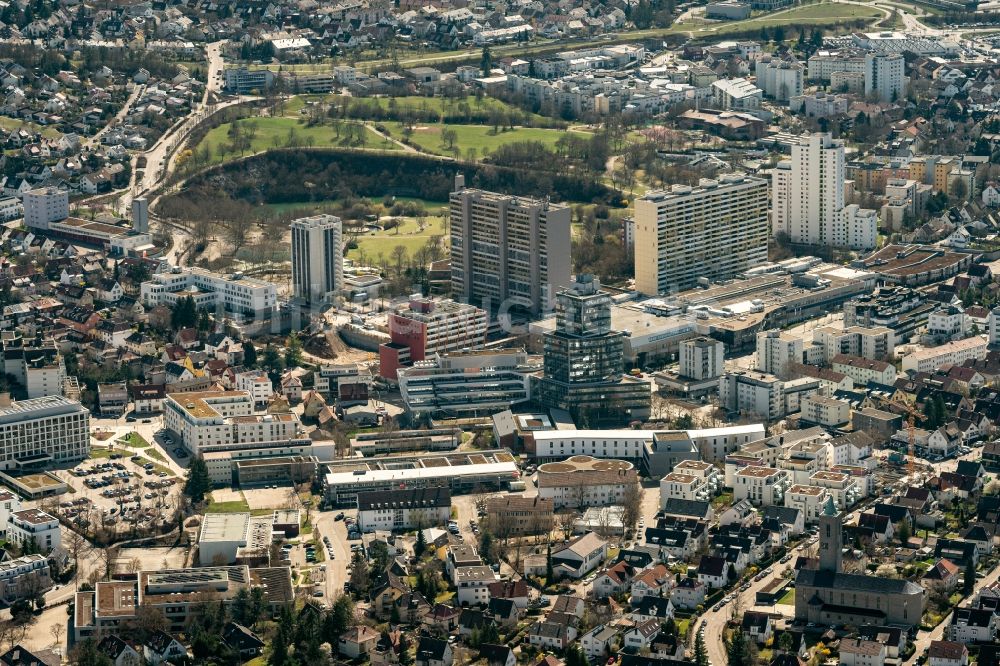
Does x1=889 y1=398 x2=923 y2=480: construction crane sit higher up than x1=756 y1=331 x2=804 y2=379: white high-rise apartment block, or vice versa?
x1=756 y1=331 x2=804 y2=379: white high-rise apartment block

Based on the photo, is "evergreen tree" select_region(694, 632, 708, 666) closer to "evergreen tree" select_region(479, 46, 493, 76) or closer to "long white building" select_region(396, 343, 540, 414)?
"long white building" select_region(396, 343, 540, 414)

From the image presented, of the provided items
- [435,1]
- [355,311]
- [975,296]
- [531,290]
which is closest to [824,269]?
[975,296]

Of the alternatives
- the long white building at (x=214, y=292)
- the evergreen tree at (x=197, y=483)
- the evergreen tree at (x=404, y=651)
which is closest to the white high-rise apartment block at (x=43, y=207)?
the long white building at (x=214, y=292)

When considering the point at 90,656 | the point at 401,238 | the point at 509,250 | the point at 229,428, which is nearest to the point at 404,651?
the point at 90,656

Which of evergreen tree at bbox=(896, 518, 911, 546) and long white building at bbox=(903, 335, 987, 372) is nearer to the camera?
evergreen tree at bbox=(896, 518, 911, 546)

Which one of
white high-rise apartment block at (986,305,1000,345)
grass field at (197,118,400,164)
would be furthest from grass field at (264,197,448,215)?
white high-rise apartment block at (986,305,1000,345)

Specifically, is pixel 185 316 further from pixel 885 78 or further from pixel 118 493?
pixel 885 78

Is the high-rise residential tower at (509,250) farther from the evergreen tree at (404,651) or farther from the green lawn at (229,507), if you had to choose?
the evergreen tree at (404,651)
